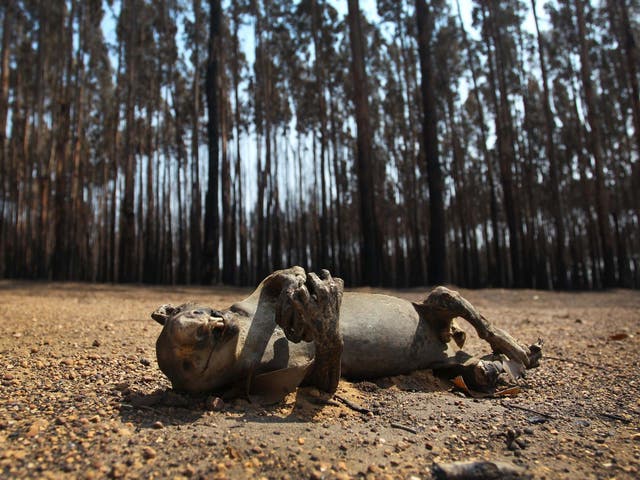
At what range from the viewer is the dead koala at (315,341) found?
94.3 inches

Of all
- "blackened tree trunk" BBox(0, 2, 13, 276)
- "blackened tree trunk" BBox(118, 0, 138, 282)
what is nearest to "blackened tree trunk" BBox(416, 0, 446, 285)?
"blackened tree trunk" BBox(118, 0, 138, 282)

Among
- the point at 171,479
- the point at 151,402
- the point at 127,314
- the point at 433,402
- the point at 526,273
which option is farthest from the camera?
the point at 526,273

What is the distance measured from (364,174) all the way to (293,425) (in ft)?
36.8

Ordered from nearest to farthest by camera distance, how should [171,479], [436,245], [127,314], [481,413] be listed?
[171,479] < [481,413] < [127,314] < [436,245]

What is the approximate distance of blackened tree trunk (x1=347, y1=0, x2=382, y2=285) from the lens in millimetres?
12547

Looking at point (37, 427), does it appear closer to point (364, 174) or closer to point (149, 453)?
point (149, 453)

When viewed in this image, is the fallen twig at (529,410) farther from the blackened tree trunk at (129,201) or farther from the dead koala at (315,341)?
the blackened tree trunk at (129,201)

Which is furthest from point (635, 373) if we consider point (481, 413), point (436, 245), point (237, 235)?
point (237, 235)

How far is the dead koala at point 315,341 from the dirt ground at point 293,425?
14 centimetres

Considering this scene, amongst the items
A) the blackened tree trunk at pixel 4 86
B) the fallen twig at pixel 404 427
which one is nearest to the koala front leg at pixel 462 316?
the fallen twig at pixel 404 427

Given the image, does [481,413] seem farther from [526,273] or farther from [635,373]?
[526,273]

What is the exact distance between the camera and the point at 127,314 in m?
6.29

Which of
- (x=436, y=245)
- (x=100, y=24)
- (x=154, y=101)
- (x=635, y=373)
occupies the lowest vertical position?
(x=635, y=373)

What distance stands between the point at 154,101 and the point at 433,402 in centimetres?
2007
